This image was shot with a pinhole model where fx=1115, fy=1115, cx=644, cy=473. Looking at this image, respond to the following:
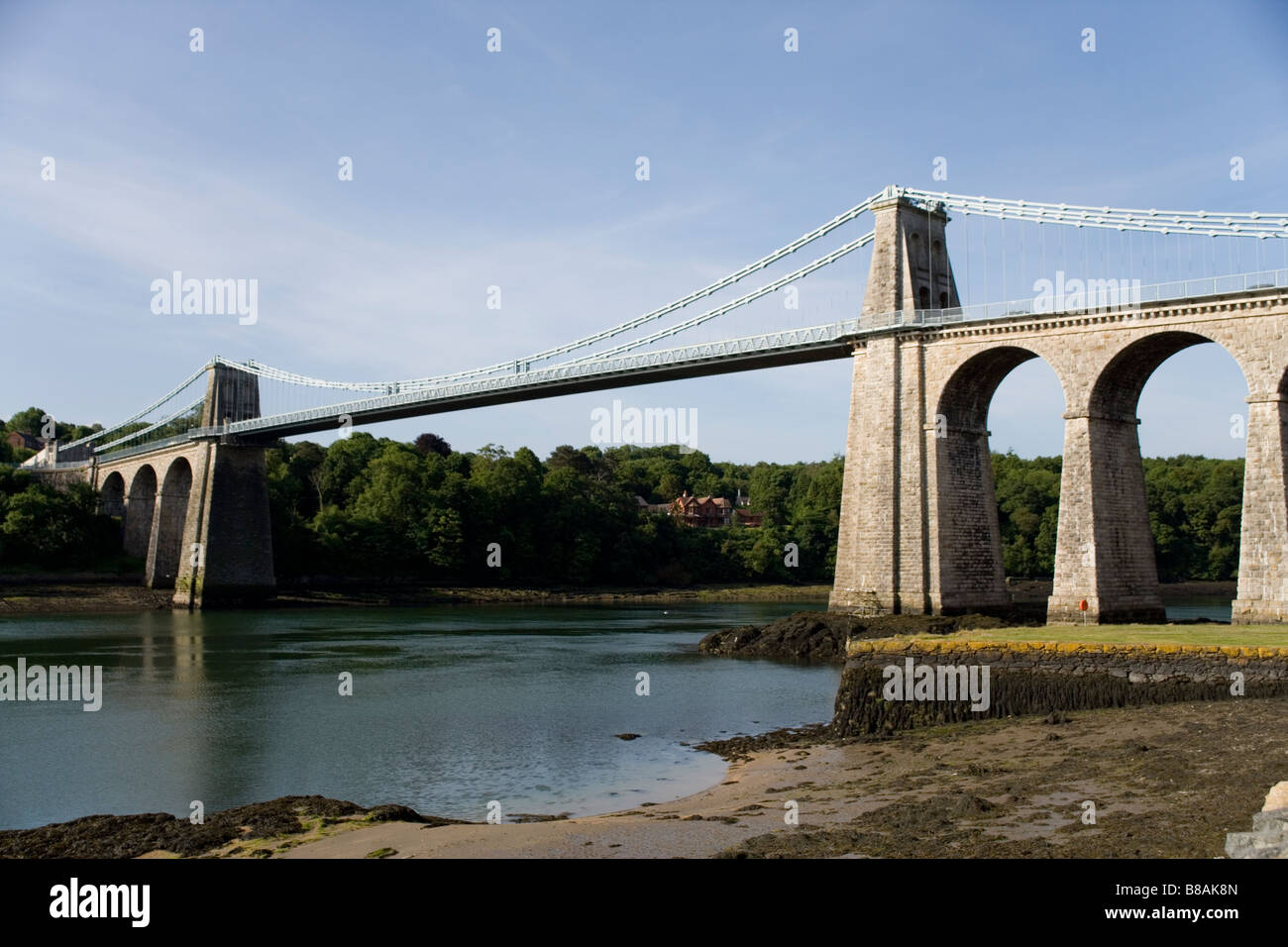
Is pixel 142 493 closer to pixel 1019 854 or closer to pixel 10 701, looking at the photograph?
pixel 10 701

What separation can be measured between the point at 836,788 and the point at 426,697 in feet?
42.2

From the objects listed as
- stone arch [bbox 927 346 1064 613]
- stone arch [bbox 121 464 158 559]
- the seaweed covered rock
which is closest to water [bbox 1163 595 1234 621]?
stone arch [bbox 927 346 1064 613]

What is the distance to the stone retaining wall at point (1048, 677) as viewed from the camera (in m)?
14.4

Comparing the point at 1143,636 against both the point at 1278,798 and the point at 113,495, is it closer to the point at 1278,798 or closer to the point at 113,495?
the point at 1278,798

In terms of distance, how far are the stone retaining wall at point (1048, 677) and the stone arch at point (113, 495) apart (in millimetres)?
62258

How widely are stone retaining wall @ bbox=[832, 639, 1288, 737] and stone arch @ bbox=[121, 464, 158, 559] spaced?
57.5 m

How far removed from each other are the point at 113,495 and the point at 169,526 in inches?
452

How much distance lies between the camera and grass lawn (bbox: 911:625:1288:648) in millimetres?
16141

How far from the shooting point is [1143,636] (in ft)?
58.3

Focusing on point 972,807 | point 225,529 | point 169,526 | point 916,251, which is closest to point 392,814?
point 972,807

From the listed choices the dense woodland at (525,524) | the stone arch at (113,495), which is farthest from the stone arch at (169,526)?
the stone arch at (113,495)

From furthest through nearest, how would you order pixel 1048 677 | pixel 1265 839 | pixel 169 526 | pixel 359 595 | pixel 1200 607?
1. pixel 169 526
2. pixel 359 595
3. pixel 1200 607
4. pixel 1048 677
5. pixel 1265 839
